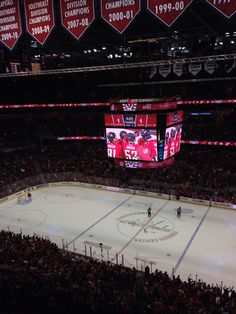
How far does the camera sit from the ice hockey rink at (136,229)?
1522 cm

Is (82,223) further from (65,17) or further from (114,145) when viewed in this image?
(65,17)

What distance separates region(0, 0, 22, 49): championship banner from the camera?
1095cm

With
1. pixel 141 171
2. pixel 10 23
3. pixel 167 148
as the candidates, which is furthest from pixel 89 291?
pixel 141 171

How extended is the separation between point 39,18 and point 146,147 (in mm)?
9224

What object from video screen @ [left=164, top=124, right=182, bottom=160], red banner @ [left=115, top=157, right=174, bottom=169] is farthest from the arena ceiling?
red banner @ [left=115, top=157, right=174, bottom=169]

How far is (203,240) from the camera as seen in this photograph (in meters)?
17.5

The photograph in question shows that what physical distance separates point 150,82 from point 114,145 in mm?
18014

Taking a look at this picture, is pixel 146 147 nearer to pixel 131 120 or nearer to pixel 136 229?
pixel 131 120

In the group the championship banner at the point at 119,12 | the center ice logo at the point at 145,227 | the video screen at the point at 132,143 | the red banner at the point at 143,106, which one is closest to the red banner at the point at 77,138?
the center ice logo at the point at 145,227

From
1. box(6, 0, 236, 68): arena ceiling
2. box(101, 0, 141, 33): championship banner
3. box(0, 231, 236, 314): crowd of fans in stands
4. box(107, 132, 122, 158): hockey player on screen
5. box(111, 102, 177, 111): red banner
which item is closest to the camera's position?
box(0, 231, 236, 314): crowd of fans in stands

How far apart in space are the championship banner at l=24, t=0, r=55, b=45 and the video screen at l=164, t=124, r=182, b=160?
353 inches

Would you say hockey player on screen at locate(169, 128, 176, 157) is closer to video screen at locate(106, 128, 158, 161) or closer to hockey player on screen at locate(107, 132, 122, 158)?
video screen at locate(106, 128, 158, 161)

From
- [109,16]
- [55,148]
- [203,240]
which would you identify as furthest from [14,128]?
[109,16]

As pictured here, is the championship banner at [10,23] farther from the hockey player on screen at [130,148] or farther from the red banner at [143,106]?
the hockey player on screen at [130,148]
